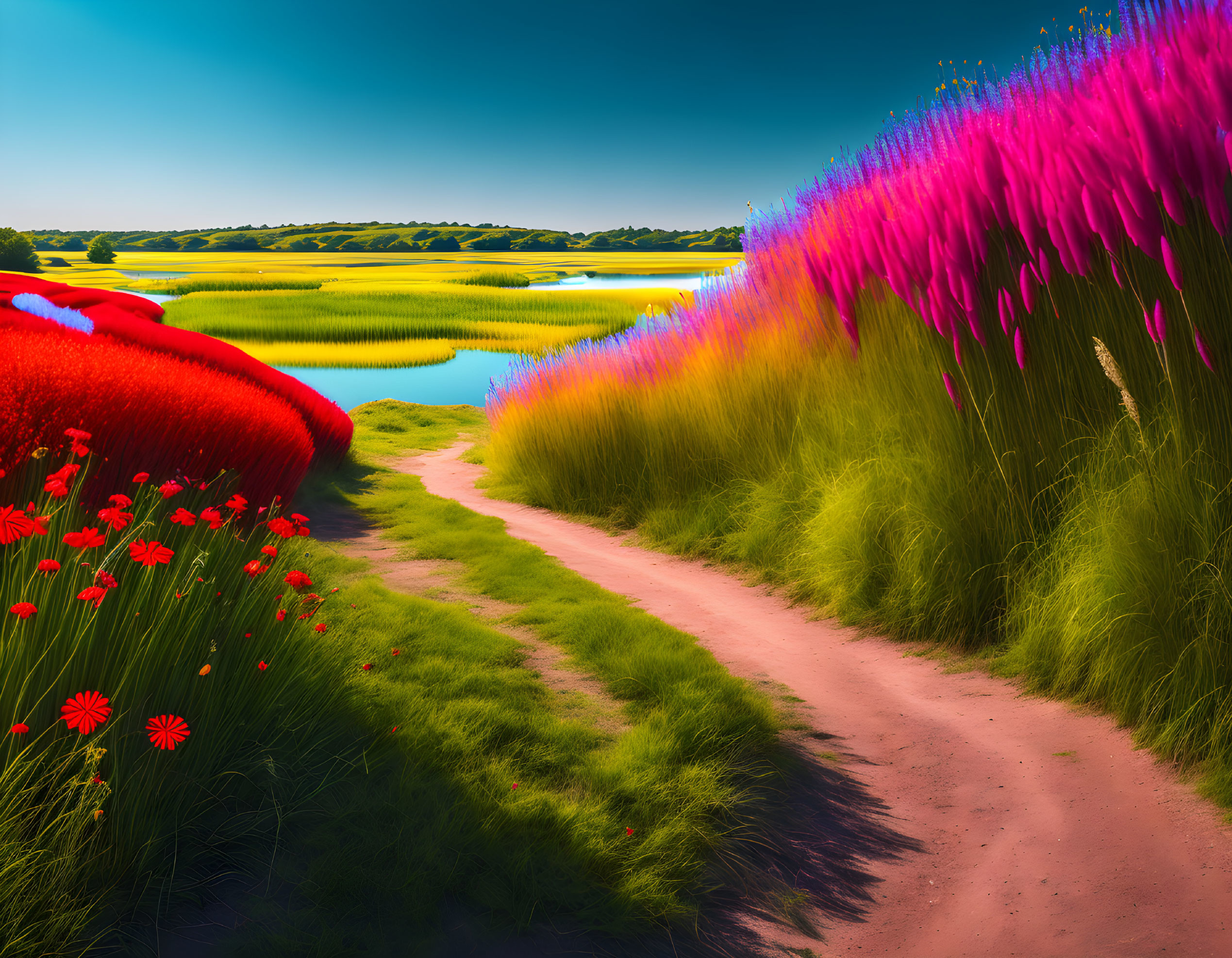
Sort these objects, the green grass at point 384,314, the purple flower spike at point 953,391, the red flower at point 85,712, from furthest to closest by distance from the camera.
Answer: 1. the green grass at point 384,314
2. the purple flower spike at point 953,391
3. the red flower at point 85,712

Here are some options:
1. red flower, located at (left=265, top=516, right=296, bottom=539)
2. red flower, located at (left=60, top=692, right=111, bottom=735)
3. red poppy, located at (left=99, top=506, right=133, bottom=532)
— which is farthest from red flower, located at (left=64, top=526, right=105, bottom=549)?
red flower, located at (left=265, top=516, right=296, bottom=539)

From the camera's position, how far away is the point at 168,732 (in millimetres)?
1889

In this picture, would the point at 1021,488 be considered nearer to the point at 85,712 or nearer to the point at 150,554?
the point at 150,554

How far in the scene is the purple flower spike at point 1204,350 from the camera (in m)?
3.20

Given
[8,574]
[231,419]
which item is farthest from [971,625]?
[231,419]

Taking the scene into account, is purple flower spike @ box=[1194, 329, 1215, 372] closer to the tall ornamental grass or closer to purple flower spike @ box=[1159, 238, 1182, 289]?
the tall ornamental grass

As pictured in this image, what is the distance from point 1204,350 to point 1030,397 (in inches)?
38.1

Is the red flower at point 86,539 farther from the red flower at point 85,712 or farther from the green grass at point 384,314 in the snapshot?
the green grass at point 384,314

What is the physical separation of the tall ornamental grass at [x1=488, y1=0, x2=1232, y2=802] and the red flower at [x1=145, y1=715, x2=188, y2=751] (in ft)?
10.5

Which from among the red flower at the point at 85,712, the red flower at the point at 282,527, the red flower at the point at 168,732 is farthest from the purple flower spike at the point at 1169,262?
the red flower at the point at 85,712

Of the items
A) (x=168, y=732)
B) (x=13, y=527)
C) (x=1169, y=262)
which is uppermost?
(x=1169, y=262)

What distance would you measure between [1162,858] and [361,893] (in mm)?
2397

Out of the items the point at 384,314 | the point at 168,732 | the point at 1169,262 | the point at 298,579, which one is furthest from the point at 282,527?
the point at 384,314

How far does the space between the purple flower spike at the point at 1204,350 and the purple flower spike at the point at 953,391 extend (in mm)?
1055
